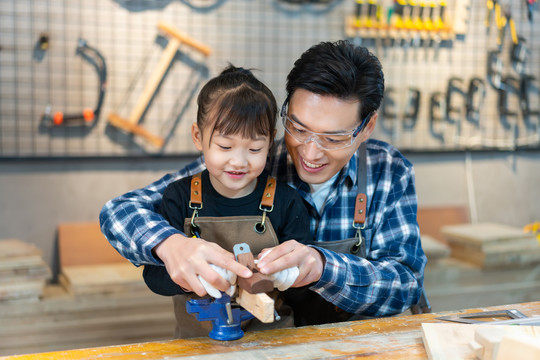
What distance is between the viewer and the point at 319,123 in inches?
58.3

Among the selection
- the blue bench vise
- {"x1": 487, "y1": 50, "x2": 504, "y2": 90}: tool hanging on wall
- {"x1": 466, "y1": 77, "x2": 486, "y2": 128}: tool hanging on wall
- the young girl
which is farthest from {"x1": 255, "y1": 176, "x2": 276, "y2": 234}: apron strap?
{"x1": 487, "y1": 50, "x2": 504, "y2": 90}: tool hanging on wall

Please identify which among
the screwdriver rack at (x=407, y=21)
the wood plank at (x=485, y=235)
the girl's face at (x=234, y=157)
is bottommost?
the wood plank at (x=485, y=235)

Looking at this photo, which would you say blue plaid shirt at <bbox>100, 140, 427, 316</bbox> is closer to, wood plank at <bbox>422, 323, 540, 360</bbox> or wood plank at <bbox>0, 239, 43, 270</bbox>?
wood plank at <bbox>422, 323, 540, 360</bbox>

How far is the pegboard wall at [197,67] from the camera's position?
2.80 m

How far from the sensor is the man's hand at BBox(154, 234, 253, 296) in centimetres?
110

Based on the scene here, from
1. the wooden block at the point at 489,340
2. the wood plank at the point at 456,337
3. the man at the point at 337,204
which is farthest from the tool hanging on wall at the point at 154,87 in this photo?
the wooden block at the point at 489,340

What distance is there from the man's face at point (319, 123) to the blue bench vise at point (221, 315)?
1.52 ft

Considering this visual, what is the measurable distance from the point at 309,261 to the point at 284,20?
7.17 feet

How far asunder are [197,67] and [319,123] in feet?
5.61

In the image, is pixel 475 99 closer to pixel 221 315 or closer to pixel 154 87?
pixel 154 87

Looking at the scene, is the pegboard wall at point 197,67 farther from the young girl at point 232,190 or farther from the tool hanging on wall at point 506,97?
the young girl at point 232,190

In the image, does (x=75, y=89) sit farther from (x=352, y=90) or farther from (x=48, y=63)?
(x=352, y=90)

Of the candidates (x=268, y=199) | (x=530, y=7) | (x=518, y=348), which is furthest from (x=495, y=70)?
(x=518, y=348)

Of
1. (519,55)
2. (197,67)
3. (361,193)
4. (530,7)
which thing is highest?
(530,7)
